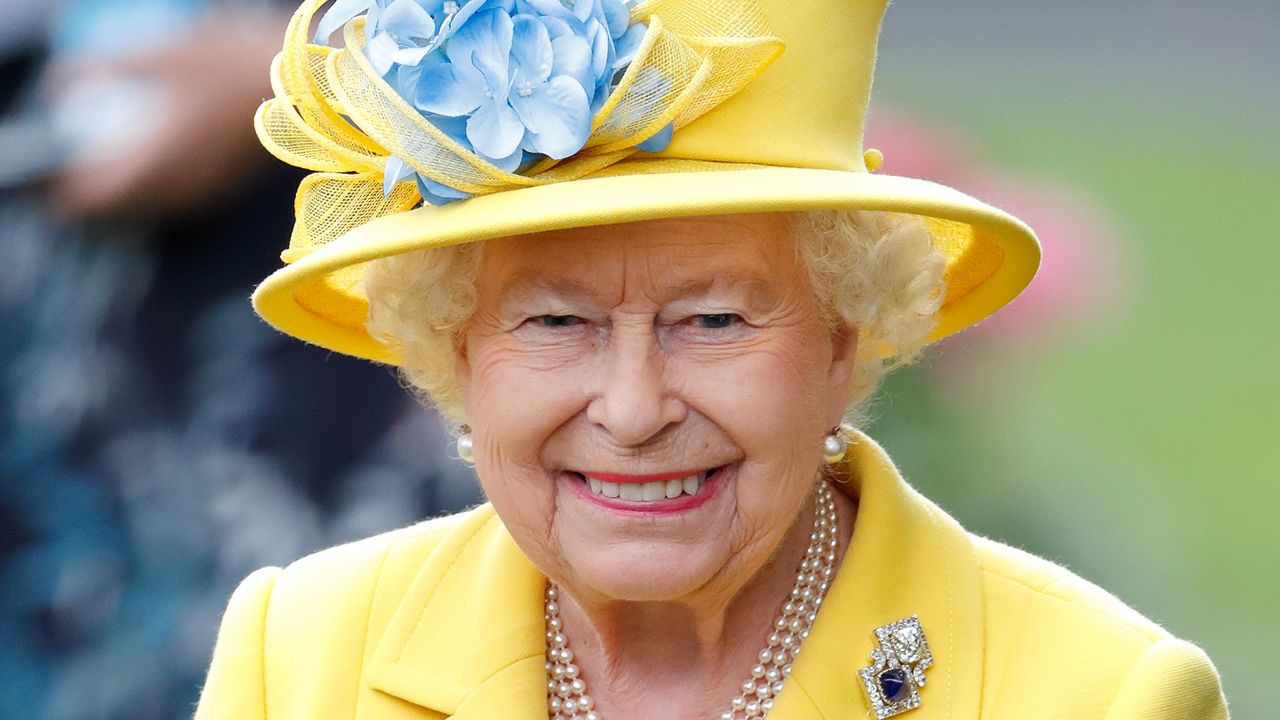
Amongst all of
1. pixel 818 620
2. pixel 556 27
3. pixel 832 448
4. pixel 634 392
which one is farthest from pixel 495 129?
pixel 818 620

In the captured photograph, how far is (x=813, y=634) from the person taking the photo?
283cm

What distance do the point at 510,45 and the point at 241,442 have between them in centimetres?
251

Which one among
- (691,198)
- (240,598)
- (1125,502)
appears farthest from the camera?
(1125,502)

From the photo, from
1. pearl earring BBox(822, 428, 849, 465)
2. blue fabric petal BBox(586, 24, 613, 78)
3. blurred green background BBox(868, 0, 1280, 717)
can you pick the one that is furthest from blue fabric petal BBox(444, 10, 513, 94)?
blurred green background BBox(868, 0, 1280, 717)

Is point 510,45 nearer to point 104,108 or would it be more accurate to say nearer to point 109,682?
point 104,108

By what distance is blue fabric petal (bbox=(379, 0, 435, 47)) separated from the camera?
96.0 inches

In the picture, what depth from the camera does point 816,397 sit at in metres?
2.71

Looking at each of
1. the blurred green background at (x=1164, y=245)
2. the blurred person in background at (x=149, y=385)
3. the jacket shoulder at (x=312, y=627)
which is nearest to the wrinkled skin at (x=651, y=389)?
the jacket shoulder at (x=312, y=627)

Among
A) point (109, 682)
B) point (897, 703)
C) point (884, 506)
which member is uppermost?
point (884, 506)

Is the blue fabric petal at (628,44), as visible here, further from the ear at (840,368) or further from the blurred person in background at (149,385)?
the blurred person in background at (149,385)

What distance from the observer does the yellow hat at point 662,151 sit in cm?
242

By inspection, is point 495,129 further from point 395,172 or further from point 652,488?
point 652,488

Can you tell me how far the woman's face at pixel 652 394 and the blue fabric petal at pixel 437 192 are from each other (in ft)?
0.51

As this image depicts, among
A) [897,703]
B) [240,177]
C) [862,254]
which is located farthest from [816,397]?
[240,177]
